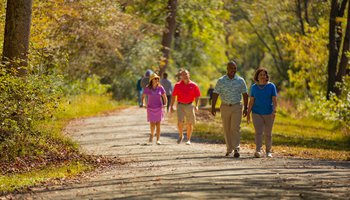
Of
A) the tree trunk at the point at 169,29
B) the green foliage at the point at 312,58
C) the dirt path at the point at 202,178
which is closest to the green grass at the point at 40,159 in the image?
the dirt path at the point at 202,178

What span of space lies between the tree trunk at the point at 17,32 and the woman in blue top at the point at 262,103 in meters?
4.77

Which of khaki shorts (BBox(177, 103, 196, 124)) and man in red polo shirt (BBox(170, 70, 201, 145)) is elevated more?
man in red polo shirt (BBox(170, 70, 201, 145))

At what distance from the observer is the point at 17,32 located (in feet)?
52.7

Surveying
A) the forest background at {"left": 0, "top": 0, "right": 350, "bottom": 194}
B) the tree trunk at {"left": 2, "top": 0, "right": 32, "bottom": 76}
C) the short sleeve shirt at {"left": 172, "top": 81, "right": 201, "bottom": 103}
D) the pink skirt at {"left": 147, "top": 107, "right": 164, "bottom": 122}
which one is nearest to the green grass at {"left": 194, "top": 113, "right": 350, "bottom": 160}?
the forest background at {"left": 0, "top": 0, "right": 350, "bottom": 194}

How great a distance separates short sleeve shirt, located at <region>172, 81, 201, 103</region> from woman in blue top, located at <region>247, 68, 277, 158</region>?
362 cm

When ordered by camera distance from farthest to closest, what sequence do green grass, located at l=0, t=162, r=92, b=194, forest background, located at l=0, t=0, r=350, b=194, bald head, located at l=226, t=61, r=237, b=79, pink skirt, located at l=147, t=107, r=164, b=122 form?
1. pink skirt, located at l=147, t=107, r=164, b=122
2. bald head, located at l=226, t=61, r=237, b=79
3. forest background, located at l=0, t=0, r=350, b=194
4. green grass, located at l=0, t=162, r=92, b=194

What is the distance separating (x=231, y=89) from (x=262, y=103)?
707 millimetres

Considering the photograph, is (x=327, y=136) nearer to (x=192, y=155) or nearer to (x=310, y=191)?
(x=192, y=155)

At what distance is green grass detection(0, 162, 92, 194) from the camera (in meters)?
12.1

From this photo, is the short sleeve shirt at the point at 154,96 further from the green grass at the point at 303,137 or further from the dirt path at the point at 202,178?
the green grass at the point at 303,137

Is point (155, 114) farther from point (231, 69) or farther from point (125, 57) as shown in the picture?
point (125, 57)

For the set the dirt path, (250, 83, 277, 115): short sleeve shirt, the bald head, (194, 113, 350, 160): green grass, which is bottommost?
(194, 113, 350, 160): green grass

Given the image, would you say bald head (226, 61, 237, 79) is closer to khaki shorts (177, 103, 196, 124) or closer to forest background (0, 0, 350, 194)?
forest background (0, 0, 350, 194)

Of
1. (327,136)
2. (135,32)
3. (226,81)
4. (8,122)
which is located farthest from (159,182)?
(135,32)
